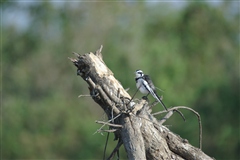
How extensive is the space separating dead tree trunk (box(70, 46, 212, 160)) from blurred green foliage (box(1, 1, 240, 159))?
23.6 meters

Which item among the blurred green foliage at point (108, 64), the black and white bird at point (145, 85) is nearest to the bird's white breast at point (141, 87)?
the black and white bird at point (145, 85)

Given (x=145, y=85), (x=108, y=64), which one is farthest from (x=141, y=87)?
(x=108, y=64)

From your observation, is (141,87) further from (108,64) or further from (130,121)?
(108,64)

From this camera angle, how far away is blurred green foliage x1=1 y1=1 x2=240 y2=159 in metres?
35.7

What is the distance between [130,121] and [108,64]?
101 feet

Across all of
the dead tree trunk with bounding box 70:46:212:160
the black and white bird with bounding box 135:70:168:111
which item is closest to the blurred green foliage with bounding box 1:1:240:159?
the black and white bird with bounding box 135:70:168:111

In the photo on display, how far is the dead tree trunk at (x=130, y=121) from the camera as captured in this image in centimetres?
964

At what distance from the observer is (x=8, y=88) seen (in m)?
43.0

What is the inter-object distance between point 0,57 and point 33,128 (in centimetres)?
725

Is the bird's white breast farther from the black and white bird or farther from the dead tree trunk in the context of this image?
the dead tree trunk

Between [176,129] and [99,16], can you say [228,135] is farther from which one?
[99,16]

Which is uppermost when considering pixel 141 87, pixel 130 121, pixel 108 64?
pixel 108 64

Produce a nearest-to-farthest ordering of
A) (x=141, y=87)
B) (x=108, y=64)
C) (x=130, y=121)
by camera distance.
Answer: (x=130, y=121) → (x=141, y=87) → (x=108, y=64)

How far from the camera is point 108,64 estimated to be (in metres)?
40.5
